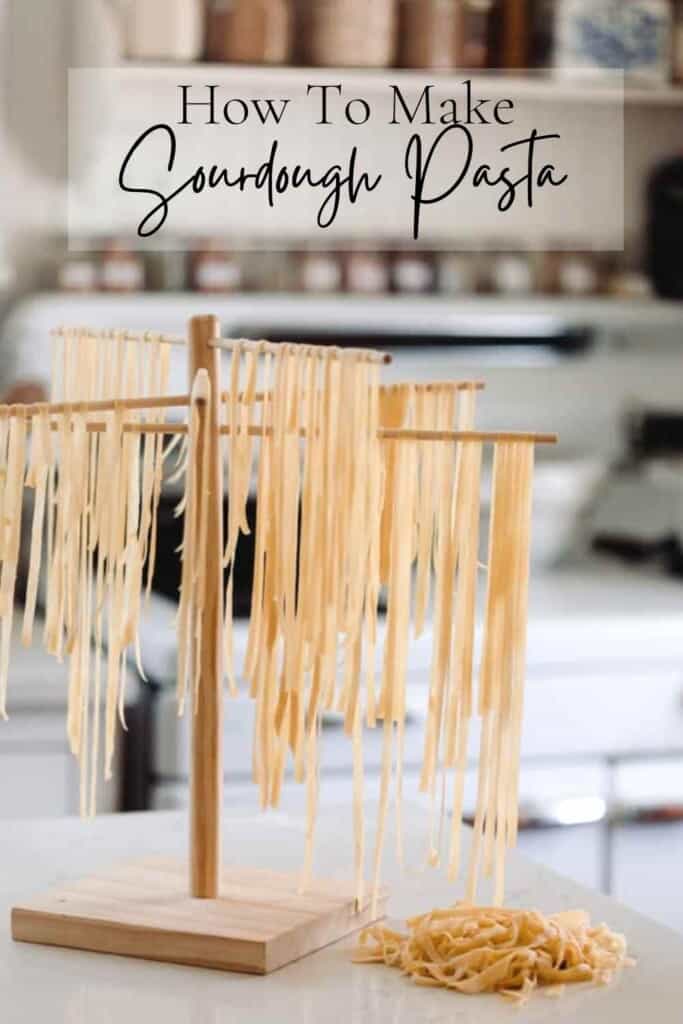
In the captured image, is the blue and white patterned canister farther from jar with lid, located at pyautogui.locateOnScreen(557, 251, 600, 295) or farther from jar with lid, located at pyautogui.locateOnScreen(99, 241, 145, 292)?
jar with lid, located at pyautogui.locateOnScreen(99, 241, 145, 292)

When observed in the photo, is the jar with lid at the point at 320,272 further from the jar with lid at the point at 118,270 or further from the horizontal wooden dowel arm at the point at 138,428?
the horizontal wooden dowel arm at the point at 138,428

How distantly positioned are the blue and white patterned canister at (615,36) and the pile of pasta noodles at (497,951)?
2233 mm

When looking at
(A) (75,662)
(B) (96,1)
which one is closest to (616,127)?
(B) (96,1)

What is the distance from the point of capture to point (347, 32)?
119 inches

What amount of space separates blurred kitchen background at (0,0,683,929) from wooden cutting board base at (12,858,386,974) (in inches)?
44.4

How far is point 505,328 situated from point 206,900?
2158mm

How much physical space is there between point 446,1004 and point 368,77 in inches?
85.9

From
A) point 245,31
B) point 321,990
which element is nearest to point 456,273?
point 245,31

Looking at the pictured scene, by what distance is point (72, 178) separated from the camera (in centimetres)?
310

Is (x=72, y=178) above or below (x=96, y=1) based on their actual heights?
below

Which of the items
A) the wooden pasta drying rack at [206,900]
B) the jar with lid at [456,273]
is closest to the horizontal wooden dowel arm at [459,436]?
the wooden pasta drying rack at [206,900]

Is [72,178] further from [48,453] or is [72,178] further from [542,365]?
[48,453]

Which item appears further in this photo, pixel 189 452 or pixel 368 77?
pixel 368 77

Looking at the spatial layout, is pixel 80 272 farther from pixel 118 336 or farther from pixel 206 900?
pixel 206 900
